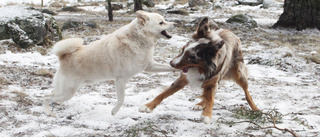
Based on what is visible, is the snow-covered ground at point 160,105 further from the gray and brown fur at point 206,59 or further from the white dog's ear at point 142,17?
the white dog's ear at point 142,17

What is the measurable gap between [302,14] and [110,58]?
8948 millimetres

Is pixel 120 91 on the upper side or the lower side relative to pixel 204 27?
lower

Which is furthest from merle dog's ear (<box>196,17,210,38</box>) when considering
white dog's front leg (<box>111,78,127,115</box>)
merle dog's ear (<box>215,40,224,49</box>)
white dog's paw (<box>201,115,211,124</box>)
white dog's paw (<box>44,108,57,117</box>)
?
white dog's paw (<box>44,108,57,117</box>)

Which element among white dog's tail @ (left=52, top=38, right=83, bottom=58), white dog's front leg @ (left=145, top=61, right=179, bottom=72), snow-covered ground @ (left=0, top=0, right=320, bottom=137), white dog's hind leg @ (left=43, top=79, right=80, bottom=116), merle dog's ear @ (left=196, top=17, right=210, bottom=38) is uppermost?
merle dog's ear @ (left=196, top=17, right=210, bottom=38)

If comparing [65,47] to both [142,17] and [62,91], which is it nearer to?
[62,91]

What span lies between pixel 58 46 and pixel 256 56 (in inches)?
210

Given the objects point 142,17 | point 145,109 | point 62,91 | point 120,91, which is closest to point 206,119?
point 145,109

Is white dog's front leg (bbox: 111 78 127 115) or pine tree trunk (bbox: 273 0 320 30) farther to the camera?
pine tree trunk (bbox: 273 0 320 30)

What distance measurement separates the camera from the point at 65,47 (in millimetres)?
3703

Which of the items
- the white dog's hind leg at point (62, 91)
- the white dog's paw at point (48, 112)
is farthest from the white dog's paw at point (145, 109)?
the white dog's paw at point (48, 112)

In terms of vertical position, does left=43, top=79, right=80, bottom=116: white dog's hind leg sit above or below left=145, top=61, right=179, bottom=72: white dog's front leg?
below

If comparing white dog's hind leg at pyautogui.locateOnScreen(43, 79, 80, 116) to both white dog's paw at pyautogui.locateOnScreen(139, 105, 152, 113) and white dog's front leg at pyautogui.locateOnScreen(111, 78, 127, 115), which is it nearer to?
white dog's front leg at pyautogui.locateOnScreen(111, 78, 127, 115)

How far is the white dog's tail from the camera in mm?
3689

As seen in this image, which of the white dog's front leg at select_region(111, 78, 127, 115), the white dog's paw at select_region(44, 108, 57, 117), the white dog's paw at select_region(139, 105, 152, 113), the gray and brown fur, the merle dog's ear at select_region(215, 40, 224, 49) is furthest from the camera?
the white dog's paw at select_region(139, 105, 152, 113)
